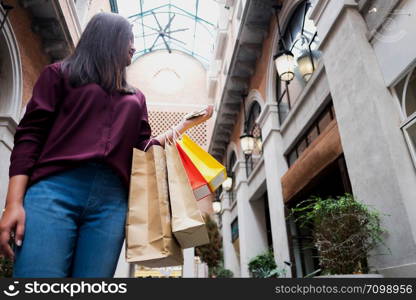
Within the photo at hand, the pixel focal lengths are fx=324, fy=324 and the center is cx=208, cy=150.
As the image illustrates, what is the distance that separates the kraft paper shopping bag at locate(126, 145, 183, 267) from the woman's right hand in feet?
1.04

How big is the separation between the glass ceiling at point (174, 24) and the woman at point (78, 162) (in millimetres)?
19949

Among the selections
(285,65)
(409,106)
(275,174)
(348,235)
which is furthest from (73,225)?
(275,174)

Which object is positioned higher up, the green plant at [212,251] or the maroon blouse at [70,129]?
the green plant at [212,251]

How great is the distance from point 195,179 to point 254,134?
10.2m

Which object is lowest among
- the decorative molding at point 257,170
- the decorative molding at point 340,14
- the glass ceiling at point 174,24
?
the decorative molding at point 340,14

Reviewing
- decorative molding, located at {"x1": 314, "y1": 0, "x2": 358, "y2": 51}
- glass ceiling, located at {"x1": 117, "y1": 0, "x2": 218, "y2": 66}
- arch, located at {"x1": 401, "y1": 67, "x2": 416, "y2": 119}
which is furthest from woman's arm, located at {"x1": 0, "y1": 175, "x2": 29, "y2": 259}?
glass ceiling, located at {"x1": 117, "y1": 0, "x2": 218, "y2": 66}

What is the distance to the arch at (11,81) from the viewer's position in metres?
6.73

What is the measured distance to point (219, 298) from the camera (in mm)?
950

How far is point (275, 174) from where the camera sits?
27.9 feet

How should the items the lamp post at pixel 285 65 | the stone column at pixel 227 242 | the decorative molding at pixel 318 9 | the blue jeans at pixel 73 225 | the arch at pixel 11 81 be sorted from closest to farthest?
the blue jeans at pixel 73 225 < the decorative molding at pixel 318 9 < the lamp post at pixel 285 65 < the arch at pixel 11 81 < the stone column at pixel 227 242

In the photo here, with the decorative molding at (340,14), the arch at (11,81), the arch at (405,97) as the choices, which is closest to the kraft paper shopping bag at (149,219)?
the arch at (405,97)

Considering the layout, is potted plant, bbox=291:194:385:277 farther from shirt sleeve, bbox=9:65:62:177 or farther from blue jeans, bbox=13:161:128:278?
shirt sleeve, bbox=9:65:62:177

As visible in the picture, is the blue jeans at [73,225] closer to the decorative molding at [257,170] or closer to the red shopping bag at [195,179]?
the red shopping bag at [195,179]

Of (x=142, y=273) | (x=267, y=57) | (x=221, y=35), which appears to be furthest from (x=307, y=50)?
(x=142, y=273)
